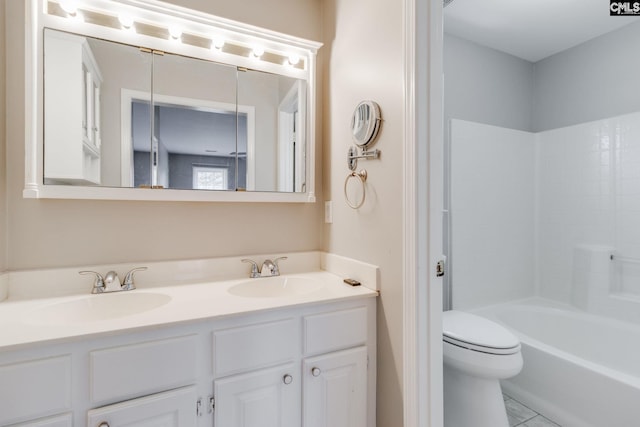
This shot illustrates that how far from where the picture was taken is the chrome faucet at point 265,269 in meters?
1.58

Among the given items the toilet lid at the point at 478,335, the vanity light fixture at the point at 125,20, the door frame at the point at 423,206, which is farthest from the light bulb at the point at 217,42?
the toilet lid at the point at 478,335

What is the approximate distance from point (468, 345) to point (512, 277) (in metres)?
1.32

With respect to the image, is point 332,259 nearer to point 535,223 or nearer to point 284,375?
point 284,375

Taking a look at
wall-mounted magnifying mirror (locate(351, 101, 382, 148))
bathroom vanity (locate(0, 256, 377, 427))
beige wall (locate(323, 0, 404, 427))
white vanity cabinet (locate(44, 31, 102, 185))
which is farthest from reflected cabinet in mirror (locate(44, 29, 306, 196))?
bathroom vanity (locate(0, 256, 377, 427))

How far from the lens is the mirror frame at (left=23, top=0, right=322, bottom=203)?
122 cm

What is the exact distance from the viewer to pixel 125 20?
137cm

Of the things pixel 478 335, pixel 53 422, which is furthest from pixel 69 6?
pixel 478 335

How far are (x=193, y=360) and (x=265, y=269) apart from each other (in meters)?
0.64

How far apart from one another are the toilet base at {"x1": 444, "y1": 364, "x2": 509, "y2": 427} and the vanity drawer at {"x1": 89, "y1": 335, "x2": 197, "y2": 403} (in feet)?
4.28

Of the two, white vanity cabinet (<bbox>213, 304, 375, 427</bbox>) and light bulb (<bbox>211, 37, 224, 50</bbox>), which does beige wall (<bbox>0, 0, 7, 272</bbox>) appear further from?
white vanity cabinet (<bbox>213, 304, 375, 427</bbox>)

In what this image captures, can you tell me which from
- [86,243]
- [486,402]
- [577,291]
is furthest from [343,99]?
[577,291]

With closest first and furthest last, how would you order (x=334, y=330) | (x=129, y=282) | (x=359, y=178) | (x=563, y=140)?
(x=334, y=330), (x=129, y=282), (x=359, y=178), (x=563, y=140)

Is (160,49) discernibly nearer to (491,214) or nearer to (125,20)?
(125,20)

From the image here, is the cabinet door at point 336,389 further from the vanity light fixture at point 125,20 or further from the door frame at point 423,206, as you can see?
the vanity light fixture at point 125,20
